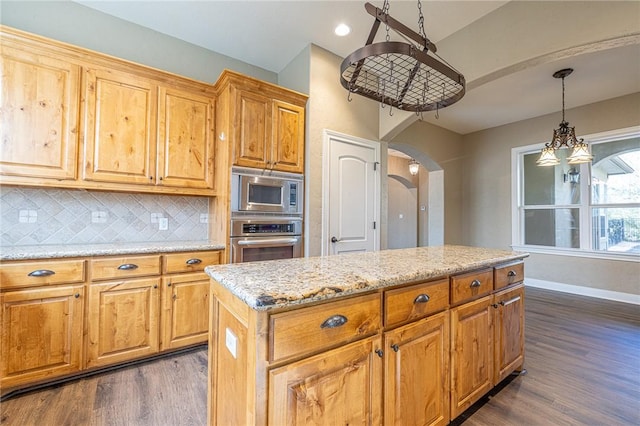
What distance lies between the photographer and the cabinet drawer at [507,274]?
6.23 feet

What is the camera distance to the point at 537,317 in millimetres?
3510

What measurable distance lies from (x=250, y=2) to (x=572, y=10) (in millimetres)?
2596

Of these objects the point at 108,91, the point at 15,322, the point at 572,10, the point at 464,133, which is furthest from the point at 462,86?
the point at 464,133

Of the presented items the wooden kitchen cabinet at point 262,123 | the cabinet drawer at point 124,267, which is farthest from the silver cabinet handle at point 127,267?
the wooden kitchen cabinet at point 262,123

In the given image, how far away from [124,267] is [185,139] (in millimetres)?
1297

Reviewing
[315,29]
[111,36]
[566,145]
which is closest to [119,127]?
[111,36]

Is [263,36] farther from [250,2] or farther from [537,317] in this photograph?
[537,317]

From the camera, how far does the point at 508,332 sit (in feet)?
6.56

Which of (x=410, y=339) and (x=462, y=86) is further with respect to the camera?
(x=462, y=86)

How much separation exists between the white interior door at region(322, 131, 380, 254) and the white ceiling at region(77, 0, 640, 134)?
1.06 m

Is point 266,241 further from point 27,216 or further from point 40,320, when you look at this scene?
point 27,216

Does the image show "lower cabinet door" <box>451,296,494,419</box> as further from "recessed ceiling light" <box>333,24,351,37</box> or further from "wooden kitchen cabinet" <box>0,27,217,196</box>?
"recessed ceiling light" <box>333,24,351,37</box>

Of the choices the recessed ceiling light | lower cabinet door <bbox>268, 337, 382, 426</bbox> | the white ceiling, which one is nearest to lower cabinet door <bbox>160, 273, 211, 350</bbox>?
lower cabinet door <bbox>268, 337, 382, 426</bbox>

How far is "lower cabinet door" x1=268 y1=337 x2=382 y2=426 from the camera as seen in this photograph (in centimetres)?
97
